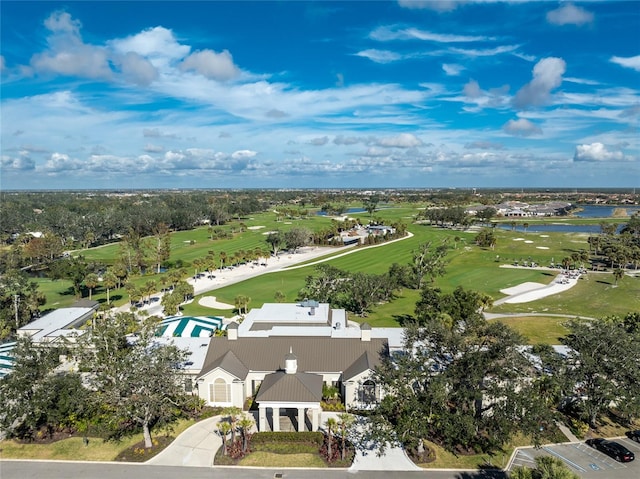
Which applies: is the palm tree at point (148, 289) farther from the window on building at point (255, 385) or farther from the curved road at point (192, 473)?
the curved road at point (192, 473)

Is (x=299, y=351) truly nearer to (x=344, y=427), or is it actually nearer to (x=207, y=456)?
(x=344, y=427)

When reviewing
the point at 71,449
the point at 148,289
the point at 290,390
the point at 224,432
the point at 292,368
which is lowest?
the point at 71,449

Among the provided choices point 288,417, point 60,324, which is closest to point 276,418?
point 288,417

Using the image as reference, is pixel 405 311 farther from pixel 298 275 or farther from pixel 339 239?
pixel 339 239

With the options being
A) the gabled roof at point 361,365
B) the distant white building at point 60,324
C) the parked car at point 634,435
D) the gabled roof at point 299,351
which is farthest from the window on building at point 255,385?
the parked car at point 634,435

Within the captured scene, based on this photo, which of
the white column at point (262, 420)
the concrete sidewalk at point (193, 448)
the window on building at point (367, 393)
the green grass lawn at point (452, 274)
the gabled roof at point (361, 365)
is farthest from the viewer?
the green grass lawn at point (452, 274)

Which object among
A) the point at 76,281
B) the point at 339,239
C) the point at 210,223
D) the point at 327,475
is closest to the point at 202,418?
the point at 327,475
